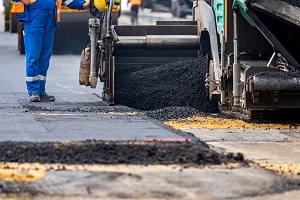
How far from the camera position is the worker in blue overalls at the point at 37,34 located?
12875 mm

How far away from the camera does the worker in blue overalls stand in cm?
1288

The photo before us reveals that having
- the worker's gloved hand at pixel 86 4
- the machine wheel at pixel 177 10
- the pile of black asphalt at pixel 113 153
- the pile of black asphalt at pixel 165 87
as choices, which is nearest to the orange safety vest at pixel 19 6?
the worker's gloved hand at pixel 86 4

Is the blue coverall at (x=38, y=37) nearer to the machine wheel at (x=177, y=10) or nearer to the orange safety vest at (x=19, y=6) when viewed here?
the orange safety vest at (x=19, y=6)

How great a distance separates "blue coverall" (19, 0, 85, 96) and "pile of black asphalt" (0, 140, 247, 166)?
5.40 meters

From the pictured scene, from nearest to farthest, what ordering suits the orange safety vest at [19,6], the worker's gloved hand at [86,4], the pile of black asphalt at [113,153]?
1. the pile of black asphalt at [113,153]
2. the orange safety vest at [19,6]
3. the worker's gloved hand at [86,4]

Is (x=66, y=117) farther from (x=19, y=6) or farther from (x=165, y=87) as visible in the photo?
(x=19, y=6)

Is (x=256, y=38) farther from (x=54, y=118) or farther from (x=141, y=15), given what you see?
(x=141, y=15)

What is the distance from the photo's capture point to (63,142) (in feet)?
25.6

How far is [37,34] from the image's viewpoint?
12953mm

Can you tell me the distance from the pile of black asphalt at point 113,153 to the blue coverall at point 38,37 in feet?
17.7

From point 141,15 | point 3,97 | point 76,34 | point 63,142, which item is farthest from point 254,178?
point 141,15

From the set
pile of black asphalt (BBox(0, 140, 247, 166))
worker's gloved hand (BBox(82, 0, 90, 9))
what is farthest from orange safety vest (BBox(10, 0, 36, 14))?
pile of black asphalt (BBox(0, 140, 247, 166))

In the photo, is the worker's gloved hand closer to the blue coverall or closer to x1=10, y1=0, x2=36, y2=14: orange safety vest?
the blue coverall

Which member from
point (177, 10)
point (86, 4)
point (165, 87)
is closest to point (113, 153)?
point (165, 87)
